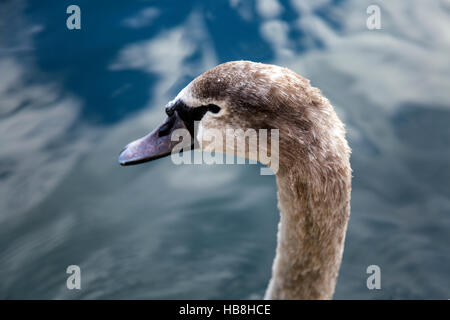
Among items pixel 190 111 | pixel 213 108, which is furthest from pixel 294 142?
pixel 190 111

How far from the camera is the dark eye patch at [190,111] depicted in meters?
3.23

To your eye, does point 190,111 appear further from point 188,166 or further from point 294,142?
point 188,166

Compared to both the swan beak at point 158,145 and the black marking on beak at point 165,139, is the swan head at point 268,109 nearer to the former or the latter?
the black marking on beak at point 165,139

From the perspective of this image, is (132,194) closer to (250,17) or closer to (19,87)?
(19,87)

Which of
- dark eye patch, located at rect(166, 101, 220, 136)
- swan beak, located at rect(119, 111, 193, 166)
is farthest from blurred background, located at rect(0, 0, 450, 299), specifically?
dark eye patch, located at rect(166, 101, 220, 136)

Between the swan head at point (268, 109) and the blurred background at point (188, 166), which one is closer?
the swan head at point (268, 109)

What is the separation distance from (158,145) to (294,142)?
999 mm

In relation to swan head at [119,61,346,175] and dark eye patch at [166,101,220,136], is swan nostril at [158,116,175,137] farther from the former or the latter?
swan head at [119,61,346,175]

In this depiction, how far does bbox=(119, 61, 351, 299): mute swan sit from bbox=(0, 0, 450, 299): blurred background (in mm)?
1858

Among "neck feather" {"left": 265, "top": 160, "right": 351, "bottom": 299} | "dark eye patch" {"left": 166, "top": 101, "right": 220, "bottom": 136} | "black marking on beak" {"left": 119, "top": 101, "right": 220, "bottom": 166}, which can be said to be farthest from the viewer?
"black marking on beak" {"left": 119, "top": 101, "right": 220, "bottom": 166}

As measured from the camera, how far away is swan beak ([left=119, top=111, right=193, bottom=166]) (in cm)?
347

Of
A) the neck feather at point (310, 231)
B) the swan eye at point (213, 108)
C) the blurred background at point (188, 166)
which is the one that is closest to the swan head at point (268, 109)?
the swan eye at point (213, 108)

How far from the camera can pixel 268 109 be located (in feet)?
9.80
